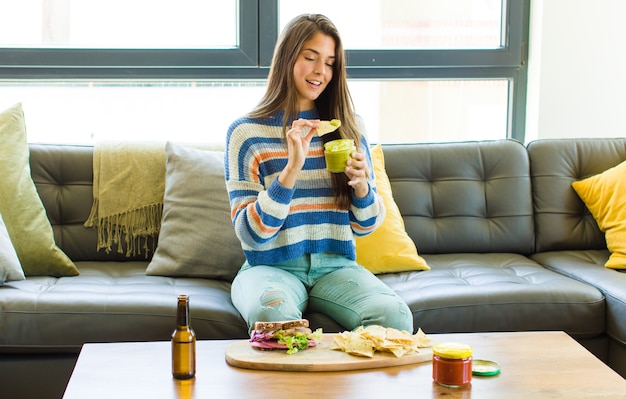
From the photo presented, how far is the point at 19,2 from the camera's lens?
131 inches

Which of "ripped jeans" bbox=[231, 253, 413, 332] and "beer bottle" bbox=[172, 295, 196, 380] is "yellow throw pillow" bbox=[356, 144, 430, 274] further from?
"beer bottle" bbox=[172, 295, 196, 380]

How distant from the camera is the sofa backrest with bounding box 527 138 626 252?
311 centimetres

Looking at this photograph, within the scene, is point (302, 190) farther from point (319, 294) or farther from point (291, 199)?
point (319, 294)

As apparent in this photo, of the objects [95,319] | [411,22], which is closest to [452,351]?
[95,319]

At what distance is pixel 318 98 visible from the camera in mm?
2561

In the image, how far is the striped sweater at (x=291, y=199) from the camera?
237cm

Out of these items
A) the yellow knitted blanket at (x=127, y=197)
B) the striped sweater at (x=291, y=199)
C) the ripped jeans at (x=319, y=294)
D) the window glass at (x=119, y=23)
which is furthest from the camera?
the window glass at (x=119, y=23)

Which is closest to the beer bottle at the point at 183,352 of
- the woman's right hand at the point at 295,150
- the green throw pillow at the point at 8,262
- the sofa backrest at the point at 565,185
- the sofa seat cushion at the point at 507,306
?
the woman's right hand at the point at 295,150

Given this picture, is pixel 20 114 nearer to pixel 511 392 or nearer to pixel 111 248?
pixel 111 248

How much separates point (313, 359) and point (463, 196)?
5.05 ft

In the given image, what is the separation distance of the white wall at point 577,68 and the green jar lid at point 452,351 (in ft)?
6.86

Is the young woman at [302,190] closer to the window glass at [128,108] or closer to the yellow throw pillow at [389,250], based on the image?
the yellow throw pillow at [389,250]

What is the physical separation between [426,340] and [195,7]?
208 cm

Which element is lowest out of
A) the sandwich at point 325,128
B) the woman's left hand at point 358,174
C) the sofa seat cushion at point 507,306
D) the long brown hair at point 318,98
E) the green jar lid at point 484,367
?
the sofa seat cushion at point 507,306
